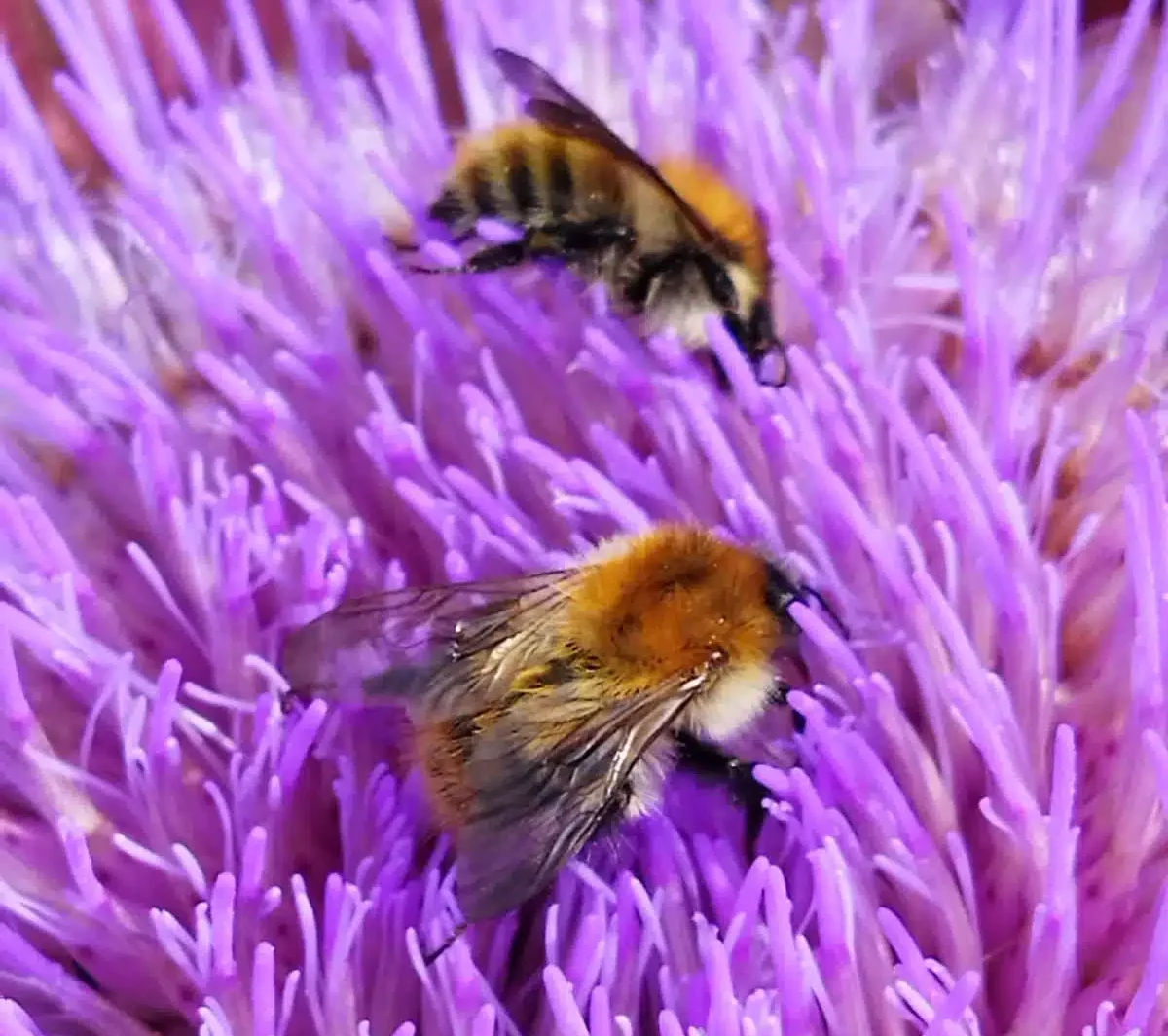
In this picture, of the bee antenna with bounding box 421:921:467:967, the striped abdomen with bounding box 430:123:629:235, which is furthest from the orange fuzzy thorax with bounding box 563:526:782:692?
the striped abdomen with bounding box 430:123:629:235

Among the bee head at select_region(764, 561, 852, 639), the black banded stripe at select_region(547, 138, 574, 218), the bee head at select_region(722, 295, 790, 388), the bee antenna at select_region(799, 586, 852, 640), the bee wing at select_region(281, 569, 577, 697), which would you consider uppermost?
the black banded stripe at select_region(547, 138, 574, 218)

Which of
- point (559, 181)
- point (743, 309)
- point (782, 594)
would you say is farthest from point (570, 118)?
point (782, 594)

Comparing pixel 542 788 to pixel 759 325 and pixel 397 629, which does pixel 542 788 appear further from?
pixel 759 325

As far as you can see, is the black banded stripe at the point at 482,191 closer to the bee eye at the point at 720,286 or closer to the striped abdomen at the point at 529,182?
the striped abdomen at the point at 529,182

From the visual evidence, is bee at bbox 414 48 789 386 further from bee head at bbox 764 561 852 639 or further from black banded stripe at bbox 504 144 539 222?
bee head at bbox 764 561 852 639

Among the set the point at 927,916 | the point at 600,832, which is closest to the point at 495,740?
the point at 600,832

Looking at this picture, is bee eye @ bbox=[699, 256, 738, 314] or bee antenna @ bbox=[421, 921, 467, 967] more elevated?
bee eye @ bbox=[699, 256, 738, 314]
